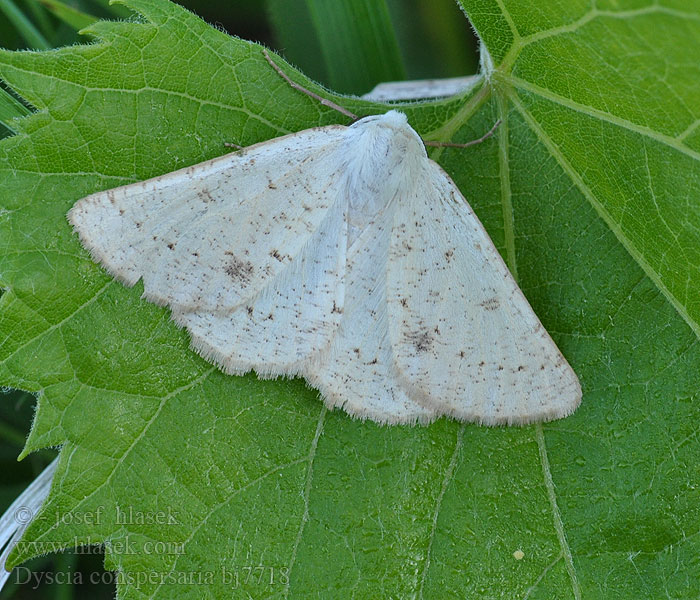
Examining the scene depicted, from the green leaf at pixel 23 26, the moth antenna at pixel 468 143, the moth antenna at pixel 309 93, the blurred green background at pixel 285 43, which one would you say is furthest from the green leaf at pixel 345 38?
the green leaf at pixel 23 26

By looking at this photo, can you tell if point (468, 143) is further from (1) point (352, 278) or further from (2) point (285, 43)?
(2) point (285, 43)

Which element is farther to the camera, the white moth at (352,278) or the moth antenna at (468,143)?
the moth antenna at (468,143)

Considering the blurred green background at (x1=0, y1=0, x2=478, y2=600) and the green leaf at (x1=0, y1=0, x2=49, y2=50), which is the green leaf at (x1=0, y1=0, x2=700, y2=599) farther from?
the green leaf at (x1=0, y1=0, x2=49, y2=50)

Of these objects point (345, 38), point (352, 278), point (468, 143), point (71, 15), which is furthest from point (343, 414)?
point (71, 15)

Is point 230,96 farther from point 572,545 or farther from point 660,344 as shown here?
point 572,545

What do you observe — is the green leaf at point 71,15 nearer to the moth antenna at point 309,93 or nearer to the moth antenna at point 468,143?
the moth antenna at point 309,93

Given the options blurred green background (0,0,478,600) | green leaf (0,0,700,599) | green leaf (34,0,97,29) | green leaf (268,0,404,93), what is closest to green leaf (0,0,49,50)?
blurred green background (0,0,478,600)

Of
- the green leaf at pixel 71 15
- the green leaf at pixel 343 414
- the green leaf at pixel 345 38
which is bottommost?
the green leaf at pixel 343 414
